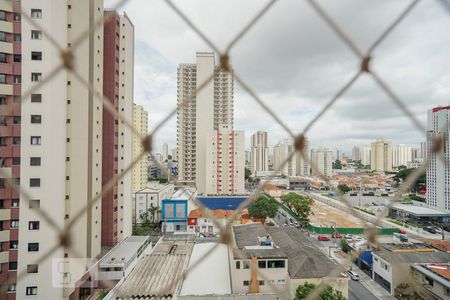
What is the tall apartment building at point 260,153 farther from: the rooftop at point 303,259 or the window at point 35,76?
the window at point 35,76

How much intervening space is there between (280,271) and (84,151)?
10.5ft

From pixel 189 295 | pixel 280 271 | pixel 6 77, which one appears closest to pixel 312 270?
pixel 280 271

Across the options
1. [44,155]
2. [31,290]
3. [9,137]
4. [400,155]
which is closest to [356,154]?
[400,155]

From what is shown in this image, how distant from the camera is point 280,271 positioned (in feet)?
12.0

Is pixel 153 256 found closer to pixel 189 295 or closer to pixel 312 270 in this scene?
pixel 189 295

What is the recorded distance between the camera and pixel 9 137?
10.4 feet

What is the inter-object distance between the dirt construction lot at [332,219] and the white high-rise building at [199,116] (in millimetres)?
4674

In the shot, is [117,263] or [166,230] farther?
[166,230]

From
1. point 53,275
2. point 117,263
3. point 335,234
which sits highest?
point 53,275

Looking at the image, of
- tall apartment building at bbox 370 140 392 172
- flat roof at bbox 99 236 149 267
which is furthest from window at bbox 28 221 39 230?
tall apartment building at bbox 370 140 392 172

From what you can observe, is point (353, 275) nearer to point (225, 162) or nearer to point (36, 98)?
point (36, 98)

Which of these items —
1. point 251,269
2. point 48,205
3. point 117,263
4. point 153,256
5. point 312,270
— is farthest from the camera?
point 153,256

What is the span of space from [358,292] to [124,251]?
4.00m

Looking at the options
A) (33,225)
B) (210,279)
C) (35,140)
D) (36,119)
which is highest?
(36,119)
